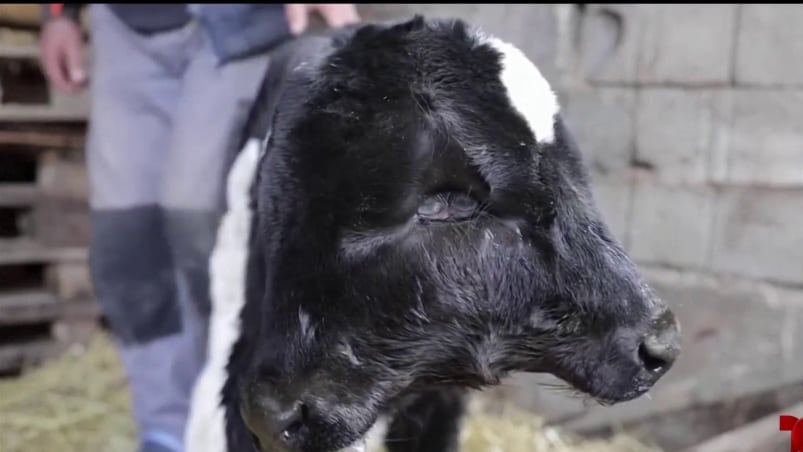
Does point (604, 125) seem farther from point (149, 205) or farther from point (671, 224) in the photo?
point (149, 205)

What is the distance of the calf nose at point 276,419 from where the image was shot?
625 mm

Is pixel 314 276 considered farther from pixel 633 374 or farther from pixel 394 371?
pixel 633 374

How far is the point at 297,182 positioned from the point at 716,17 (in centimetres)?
87

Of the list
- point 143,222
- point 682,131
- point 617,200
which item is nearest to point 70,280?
point 143,222

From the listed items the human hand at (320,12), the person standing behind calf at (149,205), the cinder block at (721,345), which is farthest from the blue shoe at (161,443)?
the human hand at (320,12)

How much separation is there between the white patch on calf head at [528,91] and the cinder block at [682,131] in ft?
2.15

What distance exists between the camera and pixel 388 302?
2.10 ft

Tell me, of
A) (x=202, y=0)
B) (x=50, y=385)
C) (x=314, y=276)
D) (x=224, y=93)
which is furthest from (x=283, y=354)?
(x=50, y=385)

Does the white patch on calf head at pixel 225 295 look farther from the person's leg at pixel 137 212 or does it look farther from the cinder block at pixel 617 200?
the cinder block at pixel 617 200

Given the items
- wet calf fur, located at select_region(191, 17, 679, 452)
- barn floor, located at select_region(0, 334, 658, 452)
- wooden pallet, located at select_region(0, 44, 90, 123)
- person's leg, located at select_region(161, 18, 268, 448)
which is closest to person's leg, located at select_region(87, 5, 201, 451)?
person's leg, located at select_region(161, 18, 268, 448)

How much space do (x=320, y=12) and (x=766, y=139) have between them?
704mm

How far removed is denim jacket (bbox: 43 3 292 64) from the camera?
A: 114 cm
